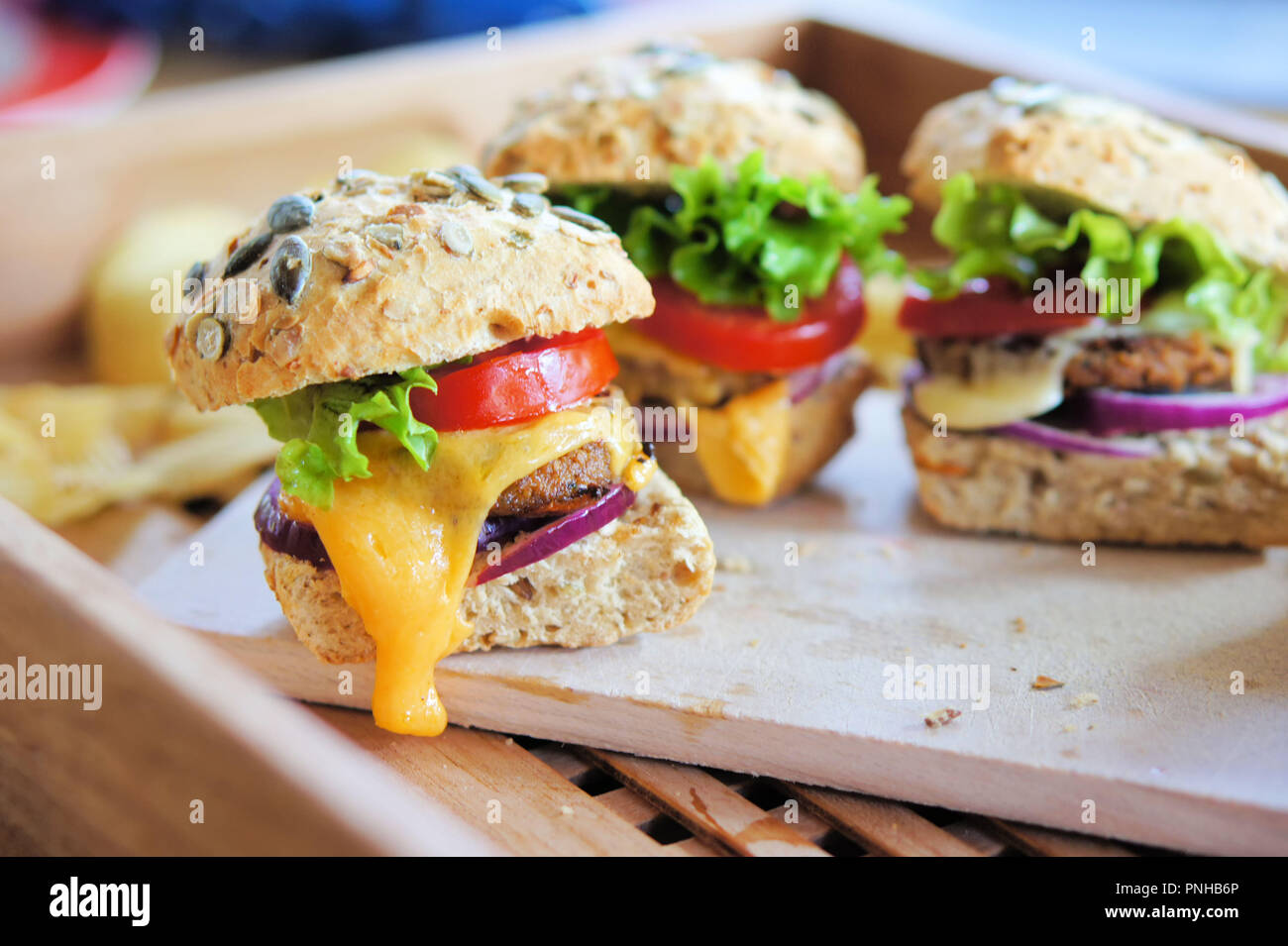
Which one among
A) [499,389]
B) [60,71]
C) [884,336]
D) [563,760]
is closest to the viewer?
[499,389]

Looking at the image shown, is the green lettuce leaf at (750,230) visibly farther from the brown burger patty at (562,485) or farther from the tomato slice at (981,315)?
the brown burger patty at (562,485)

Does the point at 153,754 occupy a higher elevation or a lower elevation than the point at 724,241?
lower

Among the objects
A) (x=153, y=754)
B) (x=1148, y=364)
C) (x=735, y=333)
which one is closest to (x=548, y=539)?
(x=735, y=333)

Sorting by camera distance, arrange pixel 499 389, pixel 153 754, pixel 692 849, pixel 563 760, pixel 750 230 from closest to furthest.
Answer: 1. pixel 153 754
2. pixel 692 849
3. pixel 499 389
4. pixel 563 760
5. pixel 750 230

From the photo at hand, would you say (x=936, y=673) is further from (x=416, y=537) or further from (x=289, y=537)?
(x=289, y=537)

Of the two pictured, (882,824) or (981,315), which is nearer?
(882,824)

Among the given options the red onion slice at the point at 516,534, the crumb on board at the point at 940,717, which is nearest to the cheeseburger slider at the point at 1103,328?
the crumb on board at the point at 940,717

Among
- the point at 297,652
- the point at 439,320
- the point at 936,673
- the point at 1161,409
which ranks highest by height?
the point at 439,320
